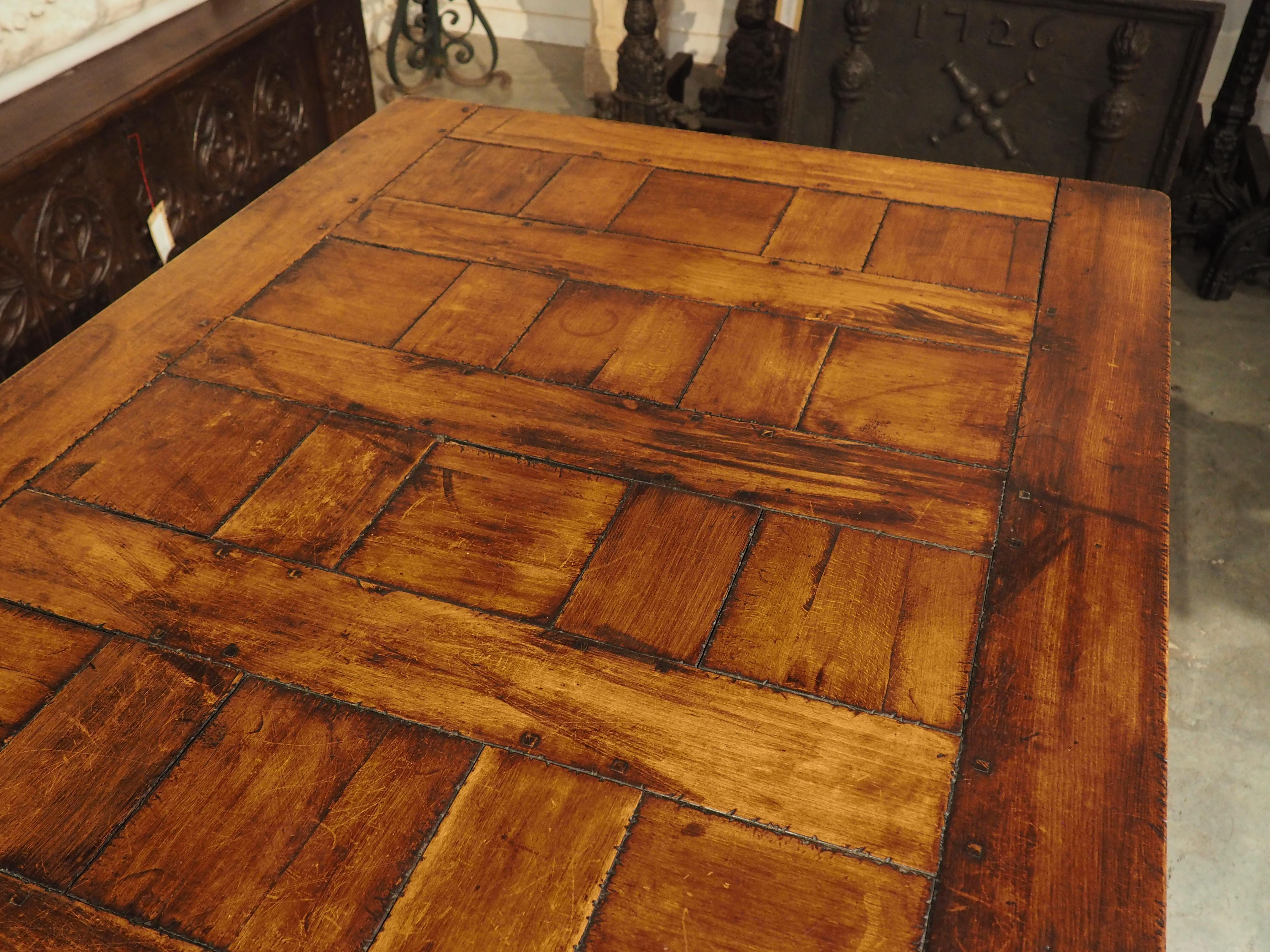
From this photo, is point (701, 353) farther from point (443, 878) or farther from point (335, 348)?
point (443, 878)

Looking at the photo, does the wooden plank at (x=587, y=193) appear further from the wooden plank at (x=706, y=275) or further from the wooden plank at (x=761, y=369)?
the wooden plank at (x=761, y=369)

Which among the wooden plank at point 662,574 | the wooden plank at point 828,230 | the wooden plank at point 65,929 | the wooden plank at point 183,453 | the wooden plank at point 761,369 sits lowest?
the wooden plank at point 183,453

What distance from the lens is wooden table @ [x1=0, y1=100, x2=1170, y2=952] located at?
0.82 meters

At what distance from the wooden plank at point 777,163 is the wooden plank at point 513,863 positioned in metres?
1.19

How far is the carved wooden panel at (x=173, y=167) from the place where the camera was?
65.7 inches

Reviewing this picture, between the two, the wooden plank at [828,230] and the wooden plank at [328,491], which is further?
the wooden plank at [828,230]

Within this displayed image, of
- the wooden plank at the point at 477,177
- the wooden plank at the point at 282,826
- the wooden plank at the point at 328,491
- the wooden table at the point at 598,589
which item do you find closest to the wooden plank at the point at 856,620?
the wooden table at the point at 598,589

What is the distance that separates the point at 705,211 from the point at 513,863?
1134 millimetres

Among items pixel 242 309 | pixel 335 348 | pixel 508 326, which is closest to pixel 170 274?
pixel 242 309

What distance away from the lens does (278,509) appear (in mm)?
1155

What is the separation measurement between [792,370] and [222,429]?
0.68 m

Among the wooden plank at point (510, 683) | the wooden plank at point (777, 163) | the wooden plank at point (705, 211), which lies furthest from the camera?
the wooden plank at point (777, 163)

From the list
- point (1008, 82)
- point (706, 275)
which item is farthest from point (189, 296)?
point (1008, 82)

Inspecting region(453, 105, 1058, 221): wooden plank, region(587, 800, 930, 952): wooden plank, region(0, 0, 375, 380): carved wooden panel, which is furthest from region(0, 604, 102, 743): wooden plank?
region(453, 105, 1058, 221): wooden plank
